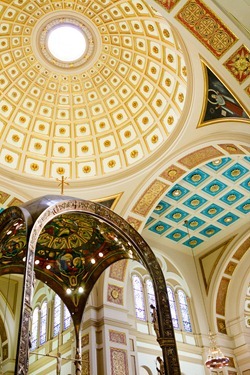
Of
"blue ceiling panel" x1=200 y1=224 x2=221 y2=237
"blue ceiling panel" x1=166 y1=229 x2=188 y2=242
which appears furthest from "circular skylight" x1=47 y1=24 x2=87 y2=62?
"blue ceiling panel" x1=200 y1=224 x2=221 y2=237

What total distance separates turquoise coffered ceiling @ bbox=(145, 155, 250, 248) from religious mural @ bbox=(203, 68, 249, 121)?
2.05 meters

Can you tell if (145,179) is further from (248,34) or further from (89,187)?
(248,34)

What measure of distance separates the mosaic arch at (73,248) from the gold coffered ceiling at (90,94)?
471 centimetres

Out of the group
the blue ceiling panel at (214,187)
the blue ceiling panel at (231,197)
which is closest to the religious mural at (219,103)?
the blue ceiling panel at (214,187)

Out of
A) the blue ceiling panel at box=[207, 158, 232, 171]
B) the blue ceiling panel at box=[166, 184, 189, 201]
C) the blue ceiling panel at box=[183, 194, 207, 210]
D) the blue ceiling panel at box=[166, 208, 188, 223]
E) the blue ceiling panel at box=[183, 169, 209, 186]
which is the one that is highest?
the blue ceiling panel at box=[166, 208, 188, 223]

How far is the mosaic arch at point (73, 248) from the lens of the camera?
716 cm

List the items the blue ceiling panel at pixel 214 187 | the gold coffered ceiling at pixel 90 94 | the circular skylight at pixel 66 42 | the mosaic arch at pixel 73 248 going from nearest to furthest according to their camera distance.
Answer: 1. the mosaic arch at pixel 73 248
2. the gold coffered ceiling at pixel 90 94
3. the circular skylight at pixel 66 42
4. the blue ceiling panel at pixel 214 187

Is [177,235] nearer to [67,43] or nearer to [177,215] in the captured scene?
[177,215]

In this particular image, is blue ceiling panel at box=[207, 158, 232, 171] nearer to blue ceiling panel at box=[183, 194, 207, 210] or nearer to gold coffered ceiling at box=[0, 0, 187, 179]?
blue ceiling panel at box=[183, 194, 207, 210]

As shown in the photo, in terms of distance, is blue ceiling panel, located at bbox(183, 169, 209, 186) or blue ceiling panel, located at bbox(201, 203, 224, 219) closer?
blue ceiling panel, located at bbox(183, 169, 209, 186)

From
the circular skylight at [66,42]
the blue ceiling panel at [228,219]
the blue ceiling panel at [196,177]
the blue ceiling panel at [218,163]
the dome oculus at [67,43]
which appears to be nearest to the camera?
the dome oculus at [67,43]

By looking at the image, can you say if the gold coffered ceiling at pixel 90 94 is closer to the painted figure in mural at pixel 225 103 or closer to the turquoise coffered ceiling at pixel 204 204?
the painted figure in mural at pixel 225 103

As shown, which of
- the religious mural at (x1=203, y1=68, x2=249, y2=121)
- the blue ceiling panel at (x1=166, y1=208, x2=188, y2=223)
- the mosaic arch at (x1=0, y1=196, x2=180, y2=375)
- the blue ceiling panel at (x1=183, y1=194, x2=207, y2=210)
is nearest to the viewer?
the mosaic arch at (x1=0, y1=196, x2=180, y2=375)

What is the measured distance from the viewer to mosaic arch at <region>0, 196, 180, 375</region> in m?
7.16
